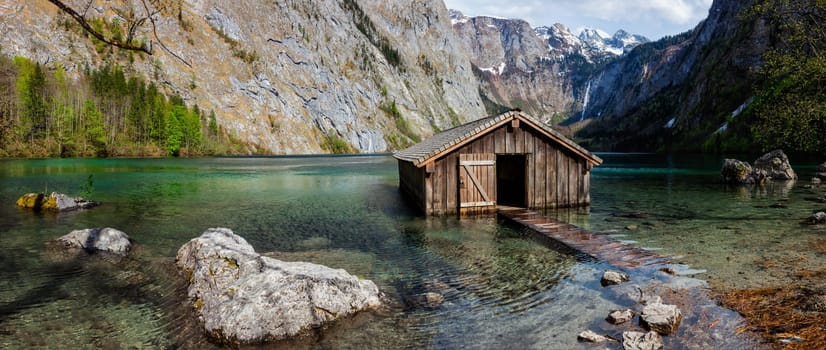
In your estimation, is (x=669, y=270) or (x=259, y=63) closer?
(x=669, y=270)

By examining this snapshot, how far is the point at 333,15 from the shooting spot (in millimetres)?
194125

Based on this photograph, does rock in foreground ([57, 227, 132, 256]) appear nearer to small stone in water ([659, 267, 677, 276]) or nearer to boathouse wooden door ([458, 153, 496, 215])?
boathouse wooden door ([458, 153, 496, 215])

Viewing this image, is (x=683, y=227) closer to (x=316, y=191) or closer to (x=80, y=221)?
(x=316, y=191)

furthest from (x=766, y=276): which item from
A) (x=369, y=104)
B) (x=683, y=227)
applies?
(x=369, y=104)

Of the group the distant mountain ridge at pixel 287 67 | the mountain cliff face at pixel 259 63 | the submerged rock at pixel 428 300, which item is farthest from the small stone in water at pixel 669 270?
the distant mountain ridge at pixel 287 67

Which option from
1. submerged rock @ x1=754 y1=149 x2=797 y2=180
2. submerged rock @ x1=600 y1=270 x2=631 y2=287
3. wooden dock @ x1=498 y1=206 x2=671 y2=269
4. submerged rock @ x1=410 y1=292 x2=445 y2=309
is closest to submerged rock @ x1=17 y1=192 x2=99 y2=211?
submerged rock @ x1=410 y1=292 x2=445 y2=309

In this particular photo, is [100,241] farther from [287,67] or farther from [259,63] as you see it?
[287,67]

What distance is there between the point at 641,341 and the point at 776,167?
43.3m

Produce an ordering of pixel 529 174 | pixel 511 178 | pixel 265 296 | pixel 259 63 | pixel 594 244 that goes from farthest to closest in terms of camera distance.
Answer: pixel 259 63
pixel 511 178
pixel 529 174
pixel 594 244
pixel 265 296

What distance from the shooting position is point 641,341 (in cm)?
683

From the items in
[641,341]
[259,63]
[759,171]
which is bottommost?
[641,341]

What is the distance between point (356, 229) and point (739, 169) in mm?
35282

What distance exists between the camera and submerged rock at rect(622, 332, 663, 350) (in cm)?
673

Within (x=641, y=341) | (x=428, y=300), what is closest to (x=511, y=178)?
(x=428, y=300)
